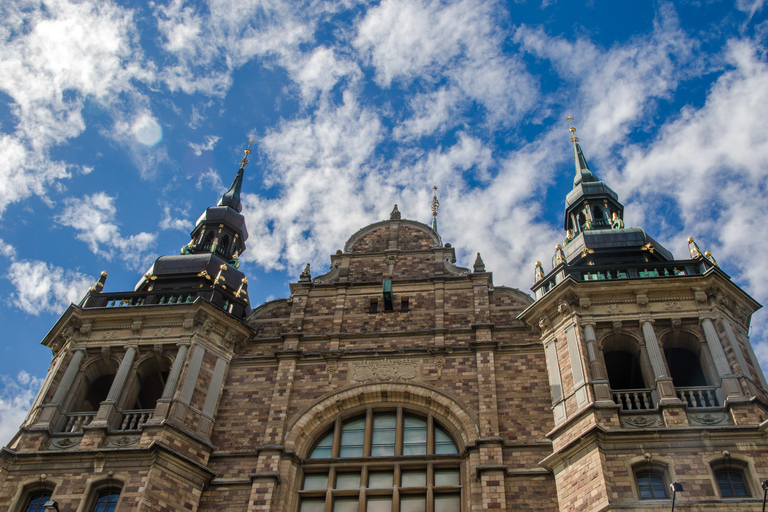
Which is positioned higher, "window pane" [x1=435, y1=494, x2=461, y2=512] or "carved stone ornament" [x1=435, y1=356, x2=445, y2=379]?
"carved stone ornament" [x1=435, y1=356, x2=445, y2=379]

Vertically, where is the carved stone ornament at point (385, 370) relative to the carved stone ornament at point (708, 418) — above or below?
above

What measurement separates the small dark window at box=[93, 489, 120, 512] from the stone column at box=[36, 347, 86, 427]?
7.46ft

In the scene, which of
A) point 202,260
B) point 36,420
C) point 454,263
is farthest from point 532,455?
point 202,260

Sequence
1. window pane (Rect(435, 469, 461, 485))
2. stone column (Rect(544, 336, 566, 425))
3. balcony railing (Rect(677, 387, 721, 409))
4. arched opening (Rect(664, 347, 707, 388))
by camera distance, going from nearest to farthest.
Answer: balcony railing (Rect(677, 387, 721, 409))
stone column (Rect(544, 336, 566, 425))
window pane (Rect(435, 469, 461, 485))
arched opening (Rect(664, 347, 707, 388))

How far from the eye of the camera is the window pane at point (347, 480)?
49.5ft

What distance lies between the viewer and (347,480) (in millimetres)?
15219

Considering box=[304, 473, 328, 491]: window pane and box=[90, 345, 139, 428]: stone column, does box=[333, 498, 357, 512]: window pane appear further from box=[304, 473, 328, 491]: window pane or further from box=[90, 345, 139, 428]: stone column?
box=[90, 345, 139, 428]: stone column

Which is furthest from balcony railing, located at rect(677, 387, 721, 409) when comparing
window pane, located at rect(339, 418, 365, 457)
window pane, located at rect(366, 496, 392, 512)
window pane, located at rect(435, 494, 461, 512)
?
window pane, located at rect(339, 418, 365, 457)

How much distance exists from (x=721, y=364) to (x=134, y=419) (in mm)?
11926

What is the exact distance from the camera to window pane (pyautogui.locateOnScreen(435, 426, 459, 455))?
15461 millimetres

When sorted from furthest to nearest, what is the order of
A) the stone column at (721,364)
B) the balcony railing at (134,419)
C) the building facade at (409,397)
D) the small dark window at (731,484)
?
the balcony railing at (134,419) → the stone column at (721,364) → the building facade at (409,397) → the small dark window at (731,484)

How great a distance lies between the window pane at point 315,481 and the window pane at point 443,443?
238 cm

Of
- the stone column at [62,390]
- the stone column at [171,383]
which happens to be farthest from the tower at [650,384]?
the stone column at [62,390]

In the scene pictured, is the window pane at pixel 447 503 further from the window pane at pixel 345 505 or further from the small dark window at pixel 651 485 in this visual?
the small dark window at pixel 651 485
